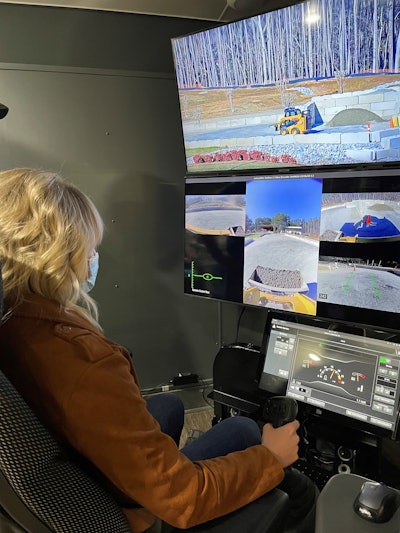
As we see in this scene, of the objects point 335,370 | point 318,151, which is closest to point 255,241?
point 318,151

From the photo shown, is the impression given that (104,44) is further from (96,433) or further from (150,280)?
(96,433)

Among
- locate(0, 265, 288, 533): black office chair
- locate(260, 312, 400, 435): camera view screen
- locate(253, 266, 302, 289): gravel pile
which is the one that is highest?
locate(253, 266, 302, 289): gravel pile

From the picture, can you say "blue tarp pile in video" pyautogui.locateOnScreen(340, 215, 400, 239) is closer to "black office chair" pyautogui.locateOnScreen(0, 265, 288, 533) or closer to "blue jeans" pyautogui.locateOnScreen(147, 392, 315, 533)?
"blue jeans" pyautogui.locateOnScreen(147, 392, 315, 533)

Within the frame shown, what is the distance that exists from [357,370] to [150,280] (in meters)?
1.25

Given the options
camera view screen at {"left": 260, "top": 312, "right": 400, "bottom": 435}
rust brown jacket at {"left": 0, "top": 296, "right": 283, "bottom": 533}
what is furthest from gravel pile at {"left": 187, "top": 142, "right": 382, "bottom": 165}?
rust brown jacket at {"left": 0, "top": 296, "right": 283, "bottom": 533}

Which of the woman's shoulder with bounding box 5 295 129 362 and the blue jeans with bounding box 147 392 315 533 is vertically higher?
the woman's shoulder with bounding box 5 295 129 362

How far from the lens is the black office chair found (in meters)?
0.71

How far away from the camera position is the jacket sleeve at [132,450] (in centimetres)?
79

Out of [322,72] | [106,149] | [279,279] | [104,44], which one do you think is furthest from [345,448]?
[104,44]

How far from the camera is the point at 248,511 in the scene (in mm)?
934

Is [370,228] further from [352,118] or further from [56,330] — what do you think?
[56,330]

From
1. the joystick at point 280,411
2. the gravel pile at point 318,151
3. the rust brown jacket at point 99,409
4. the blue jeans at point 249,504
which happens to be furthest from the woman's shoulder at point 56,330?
the gravel pile at point 318,151

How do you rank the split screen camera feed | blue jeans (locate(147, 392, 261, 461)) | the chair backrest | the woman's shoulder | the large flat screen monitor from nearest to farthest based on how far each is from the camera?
the chair backrest → the woman's shoulder → blue jeans (locate(147, 392, 261, 461)) → the large flat screen monitor → the split screen camera feed

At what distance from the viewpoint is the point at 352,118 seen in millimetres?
1661
